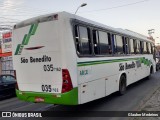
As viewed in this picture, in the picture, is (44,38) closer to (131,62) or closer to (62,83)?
(62,83)

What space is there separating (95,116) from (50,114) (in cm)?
159

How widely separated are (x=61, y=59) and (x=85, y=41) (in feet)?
4.47

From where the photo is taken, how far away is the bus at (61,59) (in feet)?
22.6

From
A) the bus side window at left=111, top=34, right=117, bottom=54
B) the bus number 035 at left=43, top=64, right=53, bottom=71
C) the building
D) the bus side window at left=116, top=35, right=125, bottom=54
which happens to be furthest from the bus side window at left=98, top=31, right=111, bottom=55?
the building

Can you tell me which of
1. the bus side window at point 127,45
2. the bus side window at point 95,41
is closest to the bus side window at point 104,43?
the bus side window at point 95,41

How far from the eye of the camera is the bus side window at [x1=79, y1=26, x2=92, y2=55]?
25.0 ft

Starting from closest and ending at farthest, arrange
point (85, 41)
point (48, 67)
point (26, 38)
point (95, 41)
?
point (48, 67) < point (26, 38) < point (85, 41) < point (95, 41)

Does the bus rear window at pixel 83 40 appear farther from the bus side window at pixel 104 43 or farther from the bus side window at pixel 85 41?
the bus side window at pixel 104 43

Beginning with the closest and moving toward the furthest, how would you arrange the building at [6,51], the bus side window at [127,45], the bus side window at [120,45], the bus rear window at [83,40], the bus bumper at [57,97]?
the bus bumper at [57,97]
the bus rear window at [83,40]
the bus side window at [120,45]
the bus side window at [127,45]
the building at [6,51]

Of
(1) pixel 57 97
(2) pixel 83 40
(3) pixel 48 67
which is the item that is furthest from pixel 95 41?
(1) pixel 57 97

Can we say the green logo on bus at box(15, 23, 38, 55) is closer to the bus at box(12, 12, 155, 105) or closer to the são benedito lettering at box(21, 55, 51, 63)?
the bus at box(12, 12, 155, 105)

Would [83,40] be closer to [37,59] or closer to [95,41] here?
[95,41]

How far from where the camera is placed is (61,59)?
6.88 m

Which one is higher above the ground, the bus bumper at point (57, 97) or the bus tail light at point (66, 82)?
the bus tail light at point (66, 82)
